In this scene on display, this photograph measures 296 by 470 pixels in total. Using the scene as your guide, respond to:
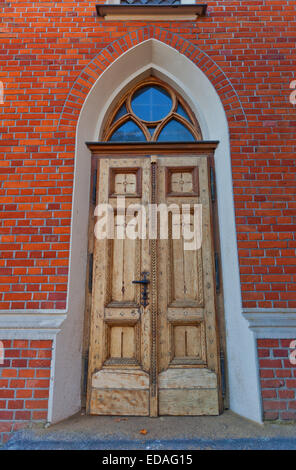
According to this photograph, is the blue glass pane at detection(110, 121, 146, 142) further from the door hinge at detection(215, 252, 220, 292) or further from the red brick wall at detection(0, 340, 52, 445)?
the red brick wall at detection(0, 340, 52, 445)

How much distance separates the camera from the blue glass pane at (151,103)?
3.30 m

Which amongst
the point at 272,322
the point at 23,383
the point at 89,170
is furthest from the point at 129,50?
the point at 23,383

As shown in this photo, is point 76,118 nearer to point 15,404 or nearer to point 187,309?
point 187,309

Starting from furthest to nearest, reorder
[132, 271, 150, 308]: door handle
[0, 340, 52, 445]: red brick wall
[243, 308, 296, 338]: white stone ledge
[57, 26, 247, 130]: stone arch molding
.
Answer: [57, 26, 247, 130]: stone arch molding < [132, 271, 150, 308]: door handle < [243, 308, 296, 338]: white stone ledge < [0, 340, 52, 445]: red brick wall

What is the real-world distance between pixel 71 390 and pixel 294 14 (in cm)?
428

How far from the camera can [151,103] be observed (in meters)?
→ 3.35

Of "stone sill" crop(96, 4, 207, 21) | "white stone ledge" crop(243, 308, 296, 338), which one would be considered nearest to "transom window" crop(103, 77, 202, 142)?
"stone sill" crop(96, 4, 207, 21)

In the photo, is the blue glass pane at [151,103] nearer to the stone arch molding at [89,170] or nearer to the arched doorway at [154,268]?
the arched doorway at [154,268]

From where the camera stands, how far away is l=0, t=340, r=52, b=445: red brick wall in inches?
88.0

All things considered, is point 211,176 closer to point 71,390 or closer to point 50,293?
point 50,293

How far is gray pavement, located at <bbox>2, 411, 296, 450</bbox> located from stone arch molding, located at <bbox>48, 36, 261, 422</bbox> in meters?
0.13

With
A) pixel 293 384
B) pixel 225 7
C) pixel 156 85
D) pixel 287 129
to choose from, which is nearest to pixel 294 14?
pixel 225 7

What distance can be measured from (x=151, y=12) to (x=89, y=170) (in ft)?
5.93

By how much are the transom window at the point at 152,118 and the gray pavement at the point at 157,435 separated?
2671 millimetres
